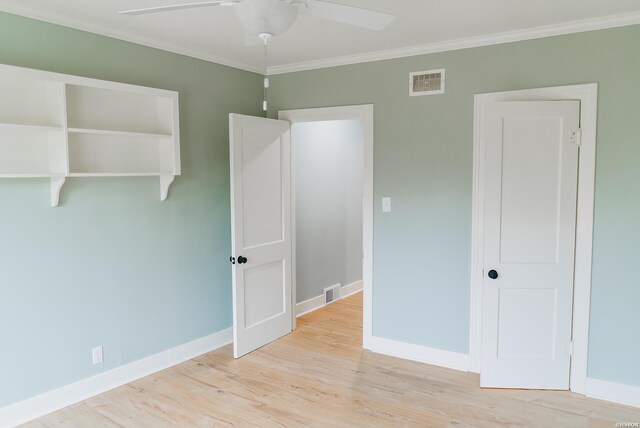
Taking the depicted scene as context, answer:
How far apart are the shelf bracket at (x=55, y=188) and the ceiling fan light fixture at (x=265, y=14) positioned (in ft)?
5.51

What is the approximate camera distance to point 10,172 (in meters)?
2.59

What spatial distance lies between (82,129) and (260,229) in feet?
5.24

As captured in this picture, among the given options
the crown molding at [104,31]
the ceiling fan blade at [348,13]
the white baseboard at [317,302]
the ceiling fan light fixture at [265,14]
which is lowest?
the white baseboard at [317,302]

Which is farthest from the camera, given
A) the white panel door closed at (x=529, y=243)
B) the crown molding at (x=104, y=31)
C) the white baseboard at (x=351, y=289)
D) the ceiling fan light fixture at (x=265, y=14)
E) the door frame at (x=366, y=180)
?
the white baseboard at (x=351, y=289)

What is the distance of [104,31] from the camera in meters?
3.01

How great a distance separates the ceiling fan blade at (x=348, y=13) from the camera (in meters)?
1.82

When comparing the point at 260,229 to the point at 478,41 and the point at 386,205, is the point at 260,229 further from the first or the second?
the point at 478,41

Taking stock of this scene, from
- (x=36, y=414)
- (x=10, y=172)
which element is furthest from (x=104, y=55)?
(x=36, y=414)

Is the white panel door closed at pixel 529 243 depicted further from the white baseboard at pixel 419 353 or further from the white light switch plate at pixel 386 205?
the white light switch plate at pixel 386 205

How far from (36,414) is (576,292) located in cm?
354

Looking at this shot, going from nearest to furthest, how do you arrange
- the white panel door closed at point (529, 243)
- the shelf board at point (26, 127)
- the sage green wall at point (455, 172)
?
the shelf board at point (26, 127)
the sage green wall at point (455, 172)
the white panel door closed at point (529, 243)

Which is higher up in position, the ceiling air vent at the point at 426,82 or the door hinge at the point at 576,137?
the ceiling air vent at the point at 426,82

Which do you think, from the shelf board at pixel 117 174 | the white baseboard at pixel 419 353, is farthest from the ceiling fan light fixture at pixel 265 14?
the white baseboard at pixel 419 353

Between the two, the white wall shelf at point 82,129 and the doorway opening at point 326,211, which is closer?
the white wall shelf at point 82,129
